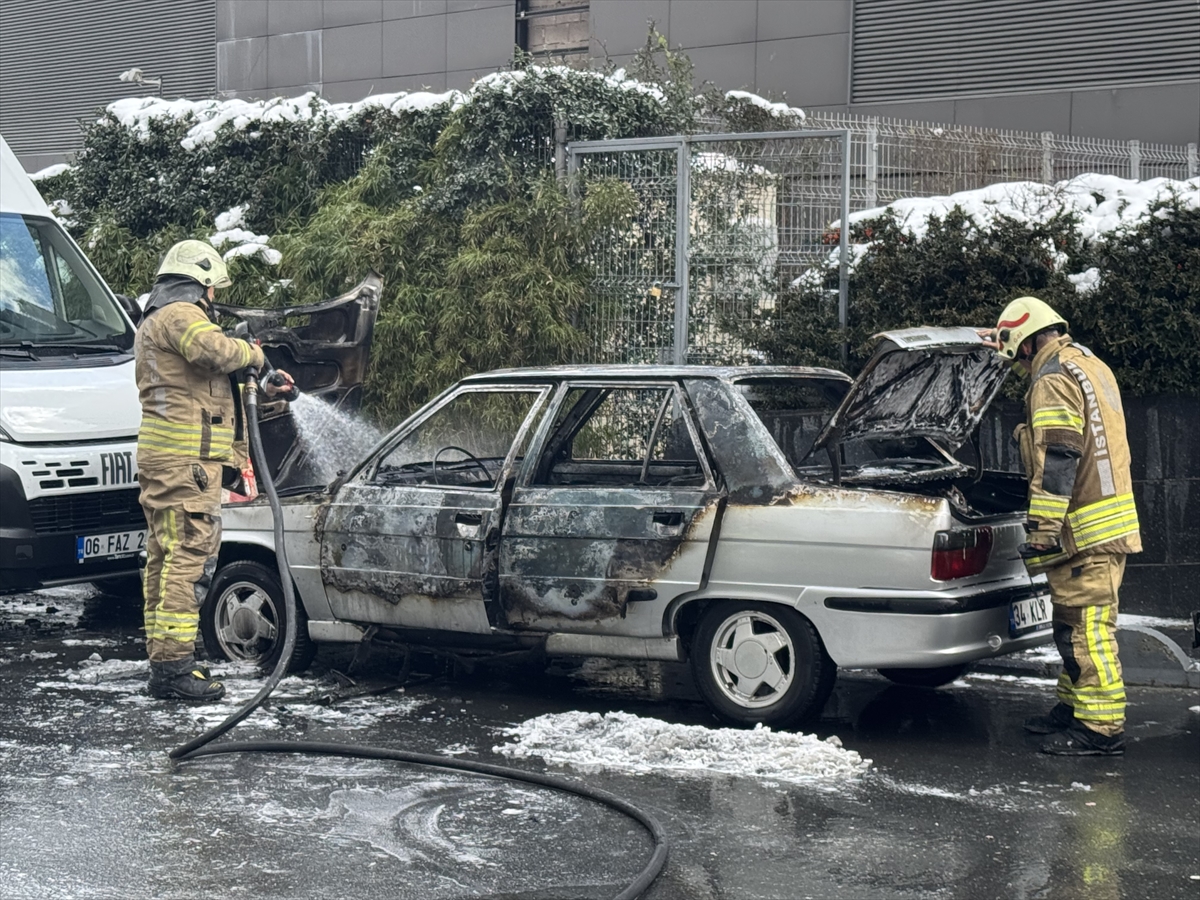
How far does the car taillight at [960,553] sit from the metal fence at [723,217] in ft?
15.7

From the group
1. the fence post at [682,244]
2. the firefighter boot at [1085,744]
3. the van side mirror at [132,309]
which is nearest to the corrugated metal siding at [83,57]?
the fence post at [682,244]

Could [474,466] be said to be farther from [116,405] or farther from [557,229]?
[557,229]

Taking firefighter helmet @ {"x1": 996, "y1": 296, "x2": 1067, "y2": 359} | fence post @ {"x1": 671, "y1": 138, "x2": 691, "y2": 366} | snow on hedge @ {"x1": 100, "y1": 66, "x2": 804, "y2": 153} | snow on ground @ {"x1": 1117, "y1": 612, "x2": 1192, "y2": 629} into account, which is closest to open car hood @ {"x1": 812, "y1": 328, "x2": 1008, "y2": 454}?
firefighter helmet @ {"x1": 996, "y1": 296, "x2": 1067, "y2": 359}

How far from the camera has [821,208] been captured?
11320 mm

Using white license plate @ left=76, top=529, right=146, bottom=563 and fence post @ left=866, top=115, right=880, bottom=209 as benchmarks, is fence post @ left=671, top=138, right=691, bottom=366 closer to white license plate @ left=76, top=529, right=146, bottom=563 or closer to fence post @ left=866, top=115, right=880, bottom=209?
fence post @ left=866, top=115, right=880, bottom=209

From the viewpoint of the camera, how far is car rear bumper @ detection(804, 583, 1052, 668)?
627cm

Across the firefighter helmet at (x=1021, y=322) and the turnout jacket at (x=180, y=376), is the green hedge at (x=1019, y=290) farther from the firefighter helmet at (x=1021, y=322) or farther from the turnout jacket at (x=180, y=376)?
the turnout jacket at (x=180, y=376)

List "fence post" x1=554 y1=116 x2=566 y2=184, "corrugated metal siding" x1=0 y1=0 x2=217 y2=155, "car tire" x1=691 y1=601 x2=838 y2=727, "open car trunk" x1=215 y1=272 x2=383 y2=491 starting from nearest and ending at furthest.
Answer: "car tire" x1=691 y1=601 x2=838 y2=727
"open car trunk" x1=215 y1=272 x2=383 y2=491
"fence post" x1=554 y1=116 x2=566 y2=184
"corrugated metal siding" x1=0 y1=0 x2=217 y2=155

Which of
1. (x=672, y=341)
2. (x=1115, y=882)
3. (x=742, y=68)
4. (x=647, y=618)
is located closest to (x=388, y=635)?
(x=647, y=618)

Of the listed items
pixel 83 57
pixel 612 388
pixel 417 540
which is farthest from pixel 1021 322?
pixel 83 57

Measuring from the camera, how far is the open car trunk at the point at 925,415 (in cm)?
646

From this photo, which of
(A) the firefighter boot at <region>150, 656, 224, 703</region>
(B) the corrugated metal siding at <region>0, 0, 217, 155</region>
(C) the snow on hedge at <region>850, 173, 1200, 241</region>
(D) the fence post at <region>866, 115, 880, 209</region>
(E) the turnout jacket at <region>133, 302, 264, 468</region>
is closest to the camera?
(A) the firefighter boot at <region>150, 656, 224, 703</region>

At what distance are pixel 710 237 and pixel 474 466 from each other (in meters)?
4.37

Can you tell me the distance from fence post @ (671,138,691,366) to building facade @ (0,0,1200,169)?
6933 millimetres
